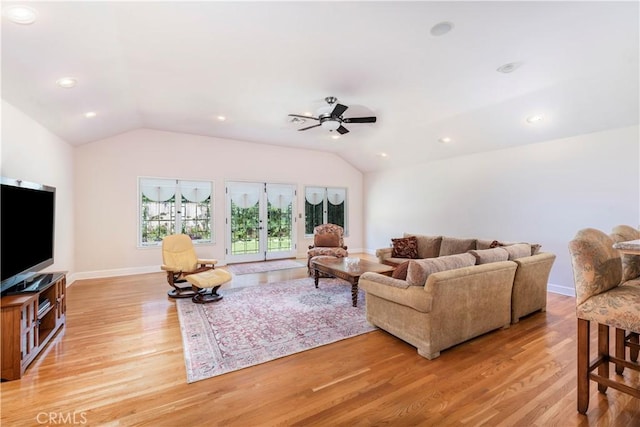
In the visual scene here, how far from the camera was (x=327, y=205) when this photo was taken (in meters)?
8.58

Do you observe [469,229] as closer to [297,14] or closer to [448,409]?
[448,409]

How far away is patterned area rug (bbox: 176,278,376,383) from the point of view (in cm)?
260

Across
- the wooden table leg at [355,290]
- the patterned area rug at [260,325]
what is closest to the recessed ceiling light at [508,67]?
the wooden table leg at [355,290]

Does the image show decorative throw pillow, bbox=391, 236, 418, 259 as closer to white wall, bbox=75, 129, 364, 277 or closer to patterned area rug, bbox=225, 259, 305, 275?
patterned area rug, bbox=225, 259, 305, 275

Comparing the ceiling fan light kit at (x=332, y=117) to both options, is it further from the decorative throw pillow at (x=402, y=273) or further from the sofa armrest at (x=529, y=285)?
the sofa armrest at (x=529, y=285)

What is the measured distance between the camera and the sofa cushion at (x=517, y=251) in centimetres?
338

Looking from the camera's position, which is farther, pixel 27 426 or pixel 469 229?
pixel 469 229

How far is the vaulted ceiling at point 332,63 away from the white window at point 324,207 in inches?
130

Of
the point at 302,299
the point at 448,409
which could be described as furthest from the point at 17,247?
the point at 448,409

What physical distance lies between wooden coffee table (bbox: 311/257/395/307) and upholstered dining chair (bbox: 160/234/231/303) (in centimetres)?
146

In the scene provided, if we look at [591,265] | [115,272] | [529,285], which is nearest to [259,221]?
[115,272]

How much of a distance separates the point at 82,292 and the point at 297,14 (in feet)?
17.1

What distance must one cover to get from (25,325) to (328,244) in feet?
14.9

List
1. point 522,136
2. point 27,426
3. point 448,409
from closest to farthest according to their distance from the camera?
point 27,426 < point 448,409 < point 522,136
